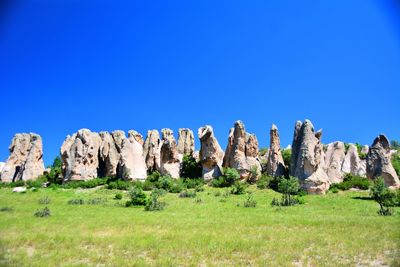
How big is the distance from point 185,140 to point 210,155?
57.1ft

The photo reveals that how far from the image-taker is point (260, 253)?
12.2 m

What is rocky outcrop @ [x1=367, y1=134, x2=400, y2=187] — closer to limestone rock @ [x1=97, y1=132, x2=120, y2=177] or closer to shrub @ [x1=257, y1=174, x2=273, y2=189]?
shrub @ [x1=257, y1=174, x2=273, y2=189]

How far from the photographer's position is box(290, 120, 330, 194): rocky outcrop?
33.2 metres

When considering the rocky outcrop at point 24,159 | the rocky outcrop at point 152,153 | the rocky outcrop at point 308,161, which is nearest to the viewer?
the rocky outcrop at point 308,161

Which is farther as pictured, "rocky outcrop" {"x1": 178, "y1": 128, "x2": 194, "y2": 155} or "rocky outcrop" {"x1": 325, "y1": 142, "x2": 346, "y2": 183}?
"rocky outcrop" {"x1": 178, "y1": 128, "x2": 194, "y2": 155}

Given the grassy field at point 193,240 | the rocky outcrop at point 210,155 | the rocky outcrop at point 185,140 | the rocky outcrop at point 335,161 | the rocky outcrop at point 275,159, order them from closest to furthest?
the grassy field at point 193,240, the rocky outcrop at point 275,159, the rocky outcrop at point 335,161, the rocky outcrop at point 210,155, the rocky outcrop at point 185,140

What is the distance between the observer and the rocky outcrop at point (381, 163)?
34281 mm

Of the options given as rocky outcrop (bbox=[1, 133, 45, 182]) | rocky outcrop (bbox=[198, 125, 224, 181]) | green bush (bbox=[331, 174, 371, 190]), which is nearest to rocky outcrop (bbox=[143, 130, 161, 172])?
rocky outcrop (bbox=[198, 125, 224, 181])

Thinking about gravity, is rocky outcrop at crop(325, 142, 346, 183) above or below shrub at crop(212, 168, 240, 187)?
above

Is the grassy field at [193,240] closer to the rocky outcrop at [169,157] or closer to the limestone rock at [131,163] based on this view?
the limestone rock at [131,163]

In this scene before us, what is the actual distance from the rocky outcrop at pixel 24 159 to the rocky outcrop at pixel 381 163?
4217 centimetres

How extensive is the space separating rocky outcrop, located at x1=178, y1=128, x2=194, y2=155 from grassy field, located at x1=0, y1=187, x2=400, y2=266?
37.3 m

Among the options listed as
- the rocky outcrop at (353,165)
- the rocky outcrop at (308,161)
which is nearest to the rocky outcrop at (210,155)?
the rocky outcrop at (308,161)

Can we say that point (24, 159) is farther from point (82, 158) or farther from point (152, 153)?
point (152, 153)
